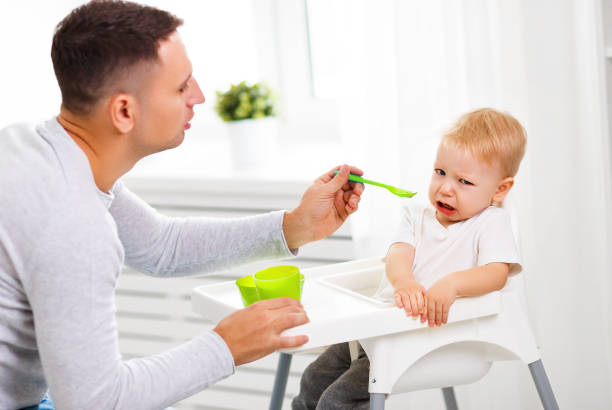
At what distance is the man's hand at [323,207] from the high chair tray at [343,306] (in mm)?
77

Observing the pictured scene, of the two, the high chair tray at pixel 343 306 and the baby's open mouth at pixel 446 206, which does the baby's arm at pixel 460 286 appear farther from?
the baby's open mouth at pixel 446 206

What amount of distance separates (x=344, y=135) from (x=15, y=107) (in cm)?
116

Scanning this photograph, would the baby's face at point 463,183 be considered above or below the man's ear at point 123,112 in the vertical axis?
below

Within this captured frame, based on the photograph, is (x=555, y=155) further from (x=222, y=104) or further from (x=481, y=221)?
(x=222, y=104)

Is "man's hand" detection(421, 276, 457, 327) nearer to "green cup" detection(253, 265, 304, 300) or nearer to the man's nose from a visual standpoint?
"green cup" detection(253, 265, 304, 300)

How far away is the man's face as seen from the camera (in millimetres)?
1104

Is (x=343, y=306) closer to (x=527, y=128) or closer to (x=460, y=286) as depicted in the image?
(x=460, y=286)

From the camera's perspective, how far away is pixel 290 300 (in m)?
1.16

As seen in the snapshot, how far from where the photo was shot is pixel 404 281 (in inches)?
49.6

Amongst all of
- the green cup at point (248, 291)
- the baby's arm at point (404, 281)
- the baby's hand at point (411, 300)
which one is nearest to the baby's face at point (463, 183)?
the baby's arm at point (404, 281)

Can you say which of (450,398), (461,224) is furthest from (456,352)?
(450,398)

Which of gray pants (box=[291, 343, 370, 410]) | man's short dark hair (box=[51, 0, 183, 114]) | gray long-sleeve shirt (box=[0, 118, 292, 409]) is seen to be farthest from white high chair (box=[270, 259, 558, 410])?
man's short dark hair (box=[51, 0, 183, 114])

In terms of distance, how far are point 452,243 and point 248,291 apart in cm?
37

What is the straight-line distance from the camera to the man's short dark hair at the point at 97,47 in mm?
1055
